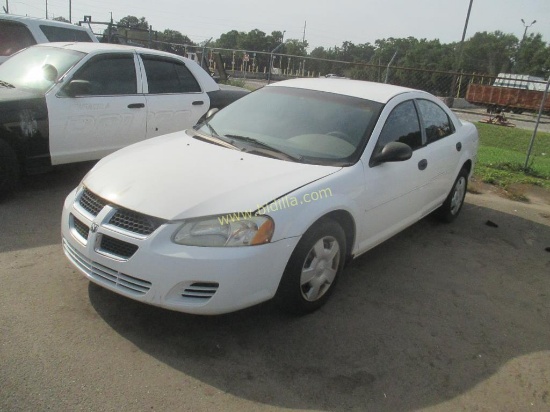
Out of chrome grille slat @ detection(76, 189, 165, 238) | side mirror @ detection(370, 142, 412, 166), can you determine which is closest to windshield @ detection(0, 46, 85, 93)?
chrome grille slat @ detection(76, 189, 165, 238)

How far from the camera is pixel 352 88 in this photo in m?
4.49

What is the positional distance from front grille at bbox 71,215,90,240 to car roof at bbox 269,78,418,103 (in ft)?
7.64

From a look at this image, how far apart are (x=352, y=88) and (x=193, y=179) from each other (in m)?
2.01

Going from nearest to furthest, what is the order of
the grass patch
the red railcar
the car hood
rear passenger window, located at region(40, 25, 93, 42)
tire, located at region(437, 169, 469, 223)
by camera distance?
the car hood → tire, located at region(437, 169, 469, 223) → the grass patch → rear passenger window, located at region(40, 25, 93, 42) → the red railcar

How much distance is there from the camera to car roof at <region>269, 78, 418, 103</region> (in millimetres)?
4298

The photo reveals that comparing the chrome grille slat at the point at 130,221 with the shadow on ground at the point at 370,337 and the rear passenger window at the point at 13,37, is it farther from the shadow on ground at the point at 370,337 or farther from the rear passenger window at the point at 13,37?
the rear passenger window at the point at 13,37

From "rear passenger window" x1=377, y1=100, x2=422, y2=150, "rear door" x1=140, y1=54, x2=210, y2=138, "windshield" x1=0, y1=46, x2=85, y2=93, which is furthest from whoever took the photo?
"rear door" x1=140, y1=54, x2=210, y2=138

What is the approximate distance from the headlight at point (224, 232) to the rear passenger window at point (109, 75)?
3.33 m

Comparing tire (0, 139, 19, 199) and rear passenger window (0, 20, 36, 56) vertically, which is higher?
rear passenger window (0, 20, 36, 56)

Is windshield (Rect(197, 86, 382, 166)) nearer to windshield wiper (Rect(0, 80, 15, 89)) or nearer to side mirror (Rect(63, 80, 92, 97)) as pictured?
side mirror (Rect(63, 80, 92, 97))

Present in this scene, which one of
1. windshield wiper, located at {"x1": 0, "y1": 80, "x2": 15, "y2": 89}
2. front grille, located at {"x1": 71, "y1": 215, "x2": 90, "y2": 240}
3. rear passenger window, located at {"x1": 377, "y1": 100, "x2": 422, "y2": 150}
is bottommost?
front grille, located at {"x1": 71, "y1": 215, "x2": 90, "y2": 240}

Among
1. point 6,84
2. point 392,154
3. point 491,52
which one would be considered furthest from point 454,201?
point 491,52

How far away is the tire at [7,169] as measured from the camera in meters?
4.88

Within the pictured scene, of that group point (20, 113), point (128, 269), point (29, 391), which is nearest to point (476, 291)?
point (128, 269)
